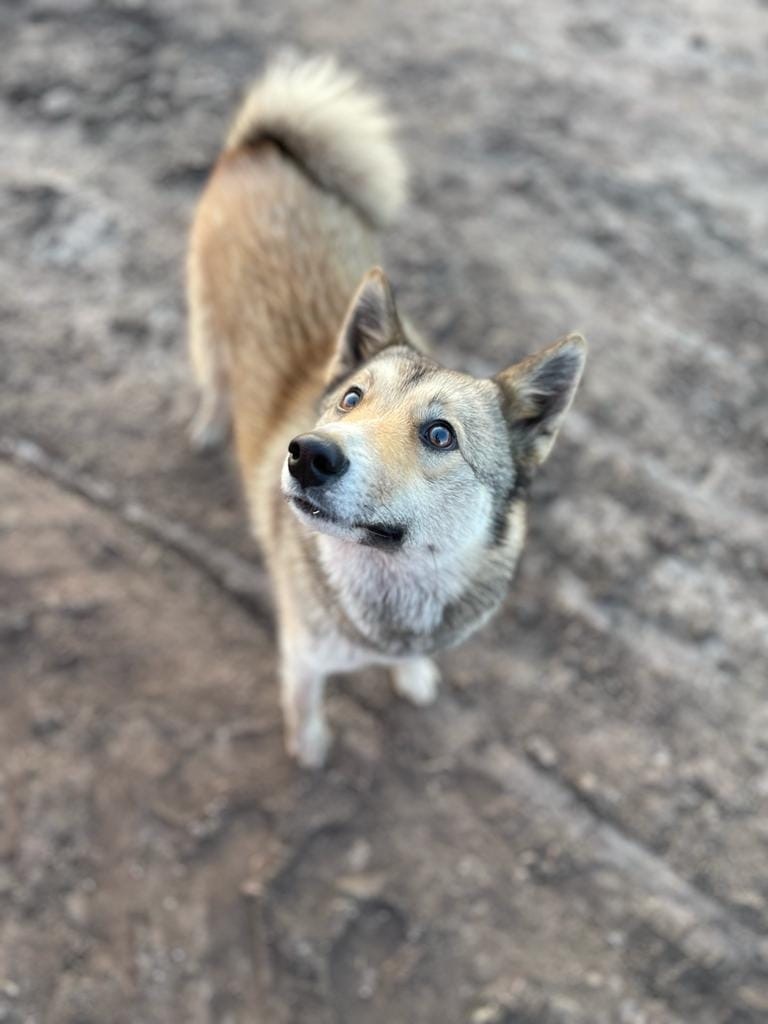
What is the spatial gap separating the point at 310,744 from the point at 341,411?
5.13ft

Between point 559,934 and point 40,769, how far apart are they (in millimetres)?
2209

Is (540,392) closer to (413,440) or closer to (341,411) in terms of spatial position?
(413,440)

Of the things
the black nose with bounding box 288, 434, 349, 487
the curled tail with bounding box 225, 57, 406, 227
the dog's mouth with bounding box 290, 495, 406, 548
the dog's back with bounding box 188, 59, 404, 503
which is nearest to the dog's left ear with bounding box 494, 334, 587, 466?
the dog's mouth with bounding box 290, 495, 406, 548

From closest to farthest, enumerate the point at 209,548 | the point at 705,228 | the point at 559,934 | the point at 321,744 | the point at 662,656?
the point at 559,934, the point at 321,744, the point at 662,656, the point at 209,548, the point at 705,228

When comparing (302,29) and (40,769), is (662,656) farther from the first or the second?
(302,29)

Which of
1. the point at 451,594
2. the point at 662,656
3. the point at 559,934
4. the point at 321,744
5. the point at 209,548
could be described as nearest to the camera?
the point at 451,594

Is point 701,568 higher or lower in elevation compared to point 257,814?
higher

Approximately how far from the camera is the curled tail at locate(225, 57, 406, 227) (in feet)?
12.5

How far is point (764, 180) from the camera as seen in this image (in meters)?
5.30

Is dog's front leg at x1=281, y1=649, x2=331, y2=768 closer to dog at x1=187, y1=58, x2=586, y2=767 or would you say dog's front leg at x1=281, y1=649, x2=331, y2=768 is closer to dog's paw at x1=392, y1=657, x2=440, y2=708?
dog at x1=187, y1=58, x2=586, y2=767

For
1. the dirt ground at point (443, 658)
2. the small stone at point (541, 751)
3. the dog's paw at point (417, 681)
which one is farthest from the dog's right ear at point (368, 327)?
the small stone at point (541, 751)

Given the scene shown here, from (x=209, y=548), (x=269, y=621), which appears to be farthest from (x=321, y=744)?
(x=209, y=548)

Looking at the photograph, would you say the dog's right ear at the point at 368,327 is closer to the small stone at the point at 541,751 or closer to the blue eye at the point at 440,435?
the blue eye at the point at 440,435

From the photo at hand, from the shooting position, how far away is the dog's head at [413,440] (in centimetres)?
221
